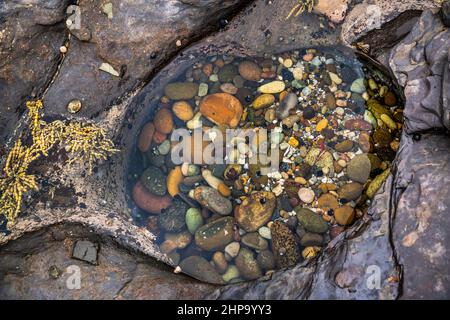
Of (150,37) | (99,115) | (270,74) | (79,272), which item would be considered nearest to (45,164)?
(99,115)

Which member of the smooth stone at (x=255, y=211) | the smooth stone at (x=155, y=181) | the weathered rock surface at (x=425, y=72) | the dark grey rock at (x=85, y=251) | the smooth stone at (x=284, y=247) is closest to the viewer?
the weathered rock surface at (x=425, y=72)

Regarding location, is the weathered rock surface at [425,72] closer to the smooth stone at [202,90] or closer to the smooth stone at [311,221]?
the smooth stone at [311,221]

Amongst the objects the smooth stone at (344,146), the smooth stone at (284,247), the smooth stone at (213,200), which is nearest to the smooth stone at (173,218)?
the smooth stone at (213,200)

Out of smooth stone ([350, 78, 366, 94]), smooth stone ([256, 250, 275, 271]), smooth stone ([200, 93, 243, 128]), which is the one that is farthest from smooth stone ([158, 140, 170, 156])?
smooth stone ([350, 78, 366, 94])

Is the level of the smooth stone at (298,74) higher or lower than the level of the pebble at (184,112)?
higher

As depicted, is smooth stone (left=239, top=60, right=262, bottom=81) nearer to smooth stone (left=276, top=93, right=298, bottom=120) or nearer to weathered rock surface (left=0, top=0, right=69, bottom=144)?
smooth stone (left=276, top=93, right=298, bottom=120)
